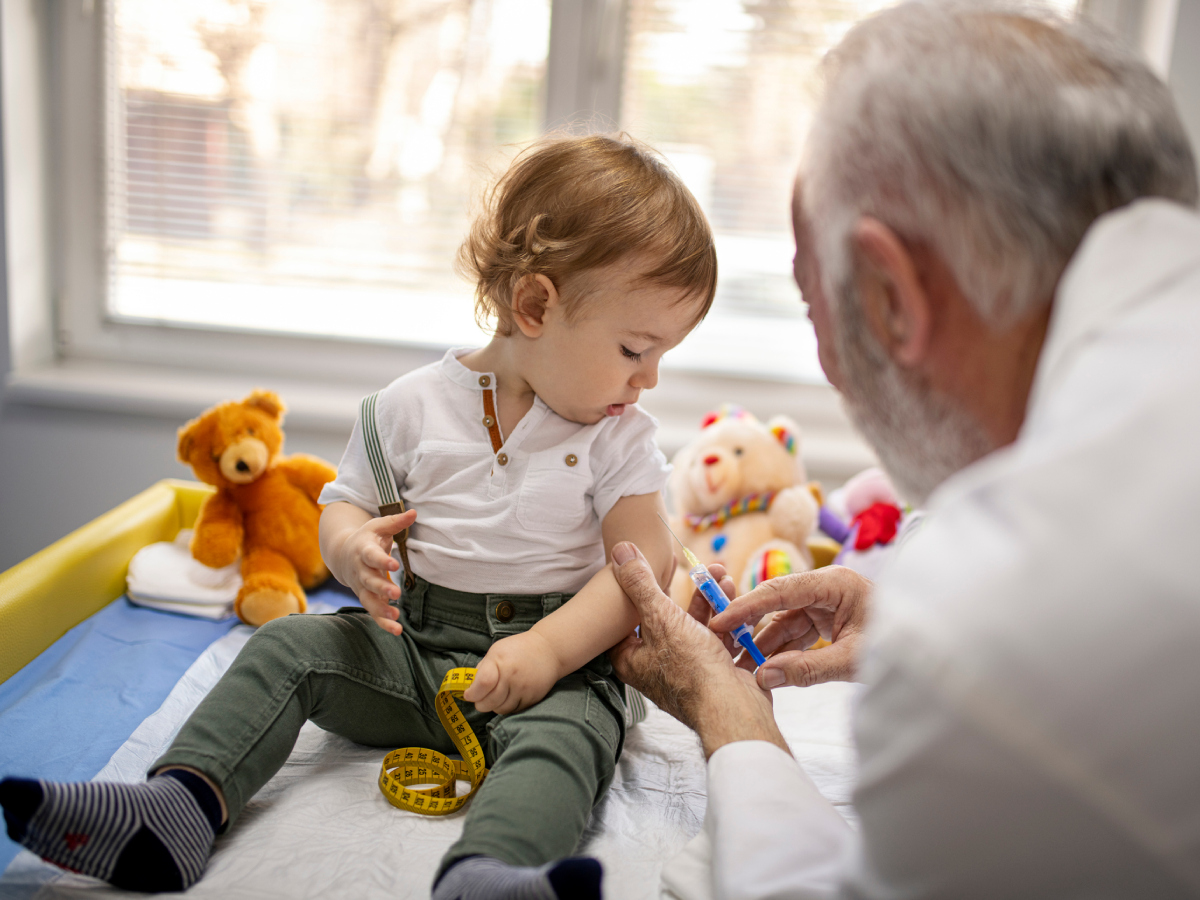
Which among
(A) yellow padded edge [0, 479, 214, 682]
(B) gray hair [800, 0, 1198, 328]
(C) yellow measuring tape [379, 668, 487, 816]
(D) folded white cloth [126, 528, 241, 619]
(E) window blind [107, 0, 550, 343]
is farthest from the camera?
(E) window blind [107, 0, 550, 343]

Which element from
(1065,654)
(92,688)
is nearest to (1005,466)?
(1065,654)

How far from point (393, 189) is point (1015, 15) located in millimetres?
1664

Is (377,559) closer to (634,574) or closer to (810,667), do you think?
(634,574)

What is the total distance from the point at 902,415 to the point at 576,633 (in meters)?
0.47

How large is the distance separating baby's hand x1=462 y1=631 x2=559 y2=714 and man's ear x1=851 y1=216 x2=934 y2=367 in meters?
0.52

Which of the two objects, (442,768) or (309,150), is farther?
(309,150)

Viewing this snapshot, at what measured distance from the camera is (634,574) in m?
1.04

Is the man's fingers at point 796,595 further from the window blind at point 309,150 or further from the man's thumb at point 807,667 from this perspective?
the window blind at point 309,150

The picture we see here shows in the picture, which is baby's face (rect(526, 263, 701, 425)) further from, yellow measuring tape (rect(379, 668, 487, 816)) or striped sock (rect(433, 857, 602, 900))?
striped sock (rect(433, 857, 602, 900))

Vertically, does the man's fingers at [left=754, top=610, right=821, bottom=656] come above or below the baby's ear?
below

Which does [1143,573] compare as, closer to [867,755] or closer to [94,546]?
[867,755]

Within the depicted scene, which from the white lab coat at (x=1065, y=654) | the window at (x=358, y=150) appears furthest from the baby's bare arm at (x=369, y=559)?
the window at (x=358, y=150)

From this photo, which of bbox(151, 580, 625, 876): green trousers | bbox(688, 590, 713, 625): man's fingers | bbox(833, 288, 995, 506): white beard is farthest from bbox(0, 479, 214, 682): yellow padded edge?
bbox(833, 288, 995, 506): white beard

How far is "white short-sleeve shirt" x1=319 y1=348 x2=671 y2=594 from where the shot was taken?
113 centimetres
